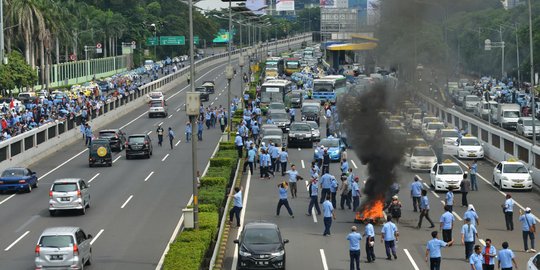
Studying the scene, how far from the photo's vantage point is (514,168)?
45.7 m

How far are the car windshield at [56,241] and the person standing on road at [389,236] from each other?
943 cm

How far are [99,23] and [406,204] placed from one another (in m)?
118

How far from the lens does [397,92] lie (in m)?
41.8

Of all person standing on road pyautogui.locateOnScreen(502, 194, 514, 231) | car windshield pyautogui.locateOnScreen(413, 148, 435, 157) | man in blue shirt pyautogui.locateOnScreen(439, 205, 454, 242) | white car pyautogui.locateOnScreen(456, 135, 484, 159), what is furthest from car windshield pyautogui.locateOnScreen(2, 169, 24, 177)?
white car pyautogui.locateOnScreen(456, 135, 484, 159)

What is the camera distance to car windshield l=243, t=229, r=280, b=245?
2942 centimetres

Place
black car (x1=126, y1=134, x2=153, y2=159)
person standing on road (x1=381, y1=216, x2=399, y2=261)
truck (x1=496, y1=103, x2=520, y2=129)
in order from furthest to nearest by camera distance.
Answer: truck (x1=496, y1=103, x2=520, y2=129), black car (x1=126, y1=134, x2=153, y2=159), person standing on road (x1=381, y1=216, x2=399, y2=261)

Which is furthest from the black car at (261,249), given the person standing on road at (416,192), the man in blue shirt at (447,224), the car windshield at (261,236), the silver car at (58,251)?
the person standing on road at (416,192)

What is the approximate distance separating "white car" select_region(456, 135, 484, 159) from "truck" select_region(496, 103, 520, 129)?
18359mm

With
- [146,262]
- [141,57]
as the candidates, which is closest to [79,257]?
[146,262]

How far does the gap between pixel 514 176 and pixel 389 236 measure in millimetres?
16578

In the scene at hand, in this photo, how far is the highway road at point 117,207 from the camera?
32750 millimetres

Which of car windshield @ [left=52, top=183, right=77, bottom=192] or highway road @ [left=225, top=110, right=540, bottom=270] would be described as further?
car windshield @ [left=52, top=183, right=77, bottom=192]

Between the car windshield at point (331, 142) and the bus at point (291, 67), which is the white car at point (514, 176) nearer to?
the car windshield at point (331, 142)

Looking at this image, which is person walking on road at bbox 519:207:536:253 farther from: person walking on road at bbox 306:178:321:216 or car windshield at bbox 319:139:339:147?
car windshield at bbox 319:139:339:147
